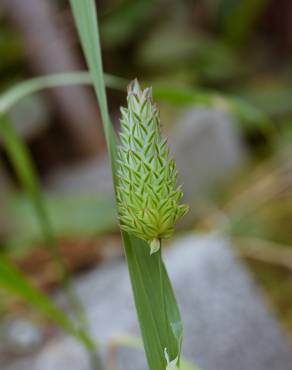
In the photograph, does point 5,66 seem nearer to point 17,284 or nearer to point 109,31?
point 109,31

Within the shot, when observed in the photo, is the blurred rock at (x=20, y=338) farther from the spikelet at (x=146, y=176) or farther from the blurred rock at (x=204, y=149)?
the blurred rock at (x=204, y=149)

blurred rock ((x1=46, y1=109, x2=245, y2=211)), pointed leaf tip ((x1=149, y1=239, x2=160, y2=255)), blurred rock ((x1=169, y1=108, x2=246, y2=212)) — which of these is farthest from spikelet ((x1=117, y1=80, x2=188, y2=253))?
blurred rock ((x1=169, y1=108, x2=246, y2=212))

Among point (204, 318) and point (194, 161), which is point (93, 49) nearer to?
point (204, 318)

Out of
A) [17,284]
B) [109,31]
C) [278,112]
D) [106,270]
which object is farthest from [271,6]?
[17,284]

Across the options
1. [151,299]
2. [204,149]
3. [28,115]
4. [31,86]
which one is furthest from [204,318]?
[204,149]

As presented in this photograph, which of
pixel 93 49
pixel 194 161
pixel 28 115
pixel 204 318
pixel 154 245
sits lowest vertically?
pixel 204 318

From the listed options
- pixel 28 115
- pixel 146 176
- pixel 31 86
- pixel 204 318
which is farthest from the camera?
pixel 28 115

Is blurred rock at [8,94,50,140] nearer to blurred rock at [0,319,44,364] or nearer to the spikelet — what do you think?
blurred rock at [0,319,44,364]
